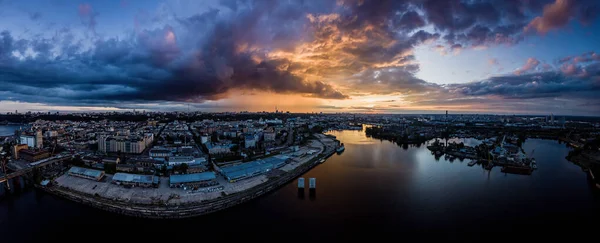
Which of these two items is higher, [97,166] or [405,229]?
[97,166]

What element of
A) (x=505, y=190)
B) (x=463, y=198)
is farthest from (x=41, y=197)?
(x=505, y=190)

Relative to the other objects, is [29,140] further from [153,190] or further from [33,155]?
[153,190]

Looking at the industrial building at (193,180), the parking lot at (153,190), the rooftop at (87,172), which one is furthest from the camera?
the rooftop at (87,172)

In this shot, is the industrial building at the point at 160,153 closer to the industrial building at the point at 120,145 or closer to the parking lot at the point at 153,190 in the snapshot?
the industrial building at the point at 120,145

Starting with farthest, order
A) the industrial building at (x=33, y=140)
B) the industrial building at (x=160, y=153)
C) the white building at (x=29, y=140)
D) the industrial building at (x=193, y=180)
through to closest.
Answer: the white building at (x=29, y=140) < the industrial building at (x=33, y=140) < the industrial building at (x=160, y=153) < the industrial building at (x=193, y=180)

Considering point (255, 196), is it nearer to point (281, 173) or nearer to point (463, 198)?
point (281, 173)

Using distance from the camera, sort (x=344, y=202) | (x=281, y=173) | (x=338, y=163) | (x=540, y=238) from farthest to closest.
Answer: (x=338, y=163) < (x=281, y=173) < (x=344, y=202) < (x=540, y=238)

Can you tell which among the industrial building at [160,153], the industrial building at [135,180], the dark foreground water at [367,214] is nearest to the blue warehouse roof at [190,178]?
the industrial building at [135,180]
